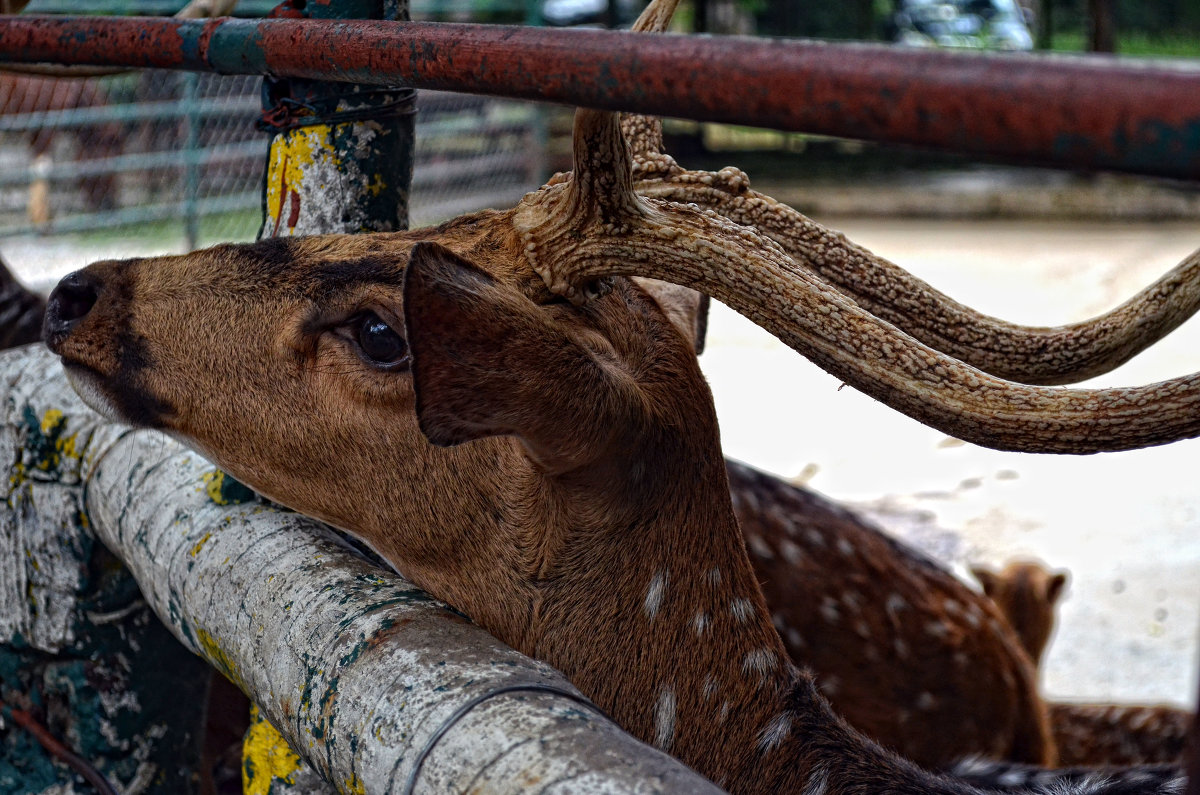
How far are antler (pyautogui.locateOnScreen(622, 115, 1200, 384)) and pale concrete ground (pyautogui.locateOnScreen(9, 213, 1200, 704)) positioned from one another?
2.45 metres

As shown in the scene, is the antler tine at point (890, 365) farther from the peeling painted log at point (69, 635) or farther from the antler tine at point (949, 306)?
the peeling painted log at point (69, 635)

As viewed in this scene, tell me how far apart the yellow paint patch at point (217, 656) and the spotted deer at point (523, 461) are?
25cm

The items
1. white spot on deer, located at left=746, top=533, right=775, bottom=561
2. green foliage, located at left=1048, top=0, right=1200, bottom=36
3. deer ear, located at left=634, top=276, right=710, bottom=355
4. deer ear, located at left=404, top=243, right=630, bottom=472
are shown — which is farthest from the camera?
green foliage, located at left=1048, top=0, right=1200, bottom=36

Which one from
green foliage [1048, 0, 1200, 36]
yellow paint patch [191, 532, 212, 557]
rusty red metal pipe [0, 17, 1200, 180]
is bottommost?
yellow paint patch [191, 532, 212, 557]

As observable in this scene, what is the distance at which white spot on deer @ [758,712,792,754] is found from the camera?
1.81m

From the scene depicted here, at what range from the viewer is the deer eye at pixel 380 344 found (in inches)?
71.1

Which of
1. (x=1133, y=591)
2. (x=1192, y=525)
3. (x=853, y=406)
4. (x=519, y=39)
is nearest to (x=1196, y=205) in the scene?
(x=853, y=406)

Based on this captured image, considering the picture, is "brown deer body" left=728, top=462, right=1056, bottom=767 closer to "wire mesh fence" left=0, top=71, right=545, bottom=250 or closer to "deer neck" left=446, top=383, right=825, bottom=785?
"deer neck" left=446, top=383, right=825, bottom=785

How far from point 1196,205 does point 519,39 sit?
11.4m

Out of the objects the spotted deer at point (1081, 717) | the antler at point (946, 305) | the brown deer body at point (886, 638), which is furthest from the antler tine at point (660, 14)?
the spotted deer at point (1081, 717)

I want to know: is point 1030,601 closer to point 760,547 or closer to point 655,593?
point 760,547

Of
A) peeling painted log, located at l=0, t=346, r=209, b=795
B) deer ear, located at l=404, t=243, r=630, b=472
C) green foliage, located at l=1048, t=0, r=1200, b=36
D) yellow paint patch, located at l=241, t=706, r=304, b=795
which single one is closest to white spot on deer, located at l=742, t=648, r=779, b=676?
deer ear, located at l=404, t=243, r=630, b=472

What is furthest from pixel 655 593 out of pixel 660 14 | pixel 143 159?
pixel 143 159

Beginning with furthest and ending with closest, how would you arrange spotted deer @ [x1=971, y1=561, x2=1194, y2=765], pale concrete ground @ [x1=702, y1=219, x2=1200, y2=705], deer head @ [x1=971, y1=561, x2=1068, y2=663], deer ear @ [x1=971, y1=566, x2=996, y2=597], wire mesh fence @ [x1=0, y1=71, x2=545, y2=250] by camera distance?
wire mesh fence @ [x1=0, y1=71, x2=545, y2=250] < pale concrete ground @ [x1=702, y1=219, x2=1200, y2=705] < deer ear @ [x1=971, y1=566, x2=996, y2=597] < deer head @ [x1=971, y1=561, x2=1068, y2=663] < spotted deer @ [x1=971, y1=561, x2=1194, y2=765]
